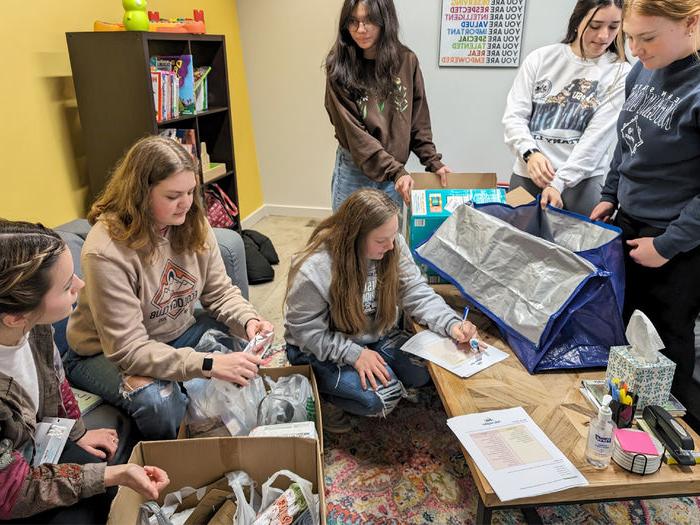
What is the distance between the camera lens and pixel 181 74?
105 inches

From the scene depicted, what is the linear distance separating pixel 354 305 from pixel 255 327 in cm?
32

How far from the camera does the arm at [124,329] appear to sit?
1407 millimetres

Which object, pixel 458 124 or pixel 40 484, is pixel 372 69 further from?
pixel 40 484

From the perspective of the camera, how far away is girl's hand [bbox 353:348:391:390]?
1640 mm

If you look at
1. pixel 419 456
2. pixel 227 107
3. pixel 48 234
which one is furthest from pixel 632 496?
pixel 227 107

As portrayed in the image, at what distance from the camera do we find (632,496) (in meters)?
1.10

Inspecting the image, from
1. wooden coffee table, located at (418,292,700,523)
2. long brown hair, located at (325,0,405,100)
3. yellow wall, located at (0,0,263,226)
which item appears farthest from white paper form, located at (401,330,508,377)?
yellow wall, located at (0,0,263,226)

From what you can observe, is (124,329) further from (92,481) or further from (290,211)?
(290,211)

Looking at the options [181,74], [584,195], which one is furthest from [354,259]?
[181,74]

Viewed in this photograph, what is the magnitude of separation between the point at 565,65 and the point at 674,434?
143cm

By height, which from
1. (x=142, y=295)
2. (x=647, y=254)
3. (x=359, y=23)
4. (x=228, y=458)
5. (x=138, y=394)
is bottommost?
(x=228, y=458)

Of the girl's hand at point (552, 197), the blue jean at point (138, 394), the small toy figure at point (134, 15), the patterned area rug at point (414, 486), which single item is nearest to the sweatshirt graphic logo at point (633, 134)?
the girl's hand at point (552, 197)

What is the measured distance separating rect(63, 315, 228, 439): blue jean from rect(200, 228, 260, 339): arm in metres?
0.26

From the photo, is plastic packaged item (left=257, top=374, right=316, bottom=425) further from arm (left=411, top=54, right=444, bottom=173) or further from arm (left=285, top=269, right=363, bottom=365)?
arm (left=411, top=54, right=444, bottom=173)
